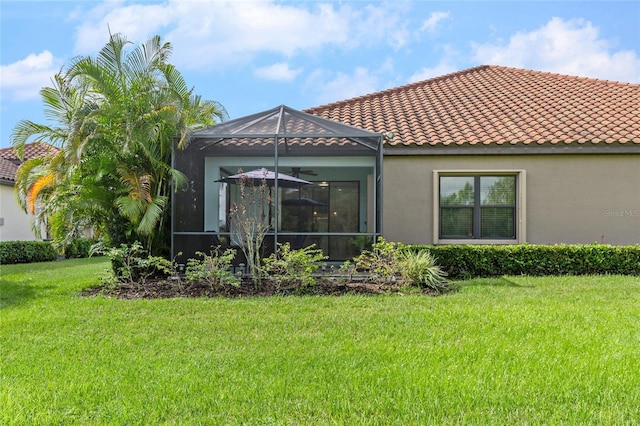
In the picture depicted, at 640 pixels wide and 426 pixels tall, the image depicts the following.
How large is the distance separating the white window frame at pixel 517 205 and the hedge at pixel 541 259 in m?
1.43

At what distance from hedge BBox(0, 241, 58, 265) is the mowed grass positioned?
10.1 meters

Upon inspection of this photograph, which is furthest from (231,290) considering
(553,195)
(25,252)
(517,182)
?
(25,252)

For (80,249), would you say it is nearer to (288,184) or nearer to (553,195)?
(288,184)

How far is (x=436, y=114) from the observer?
13.7 m

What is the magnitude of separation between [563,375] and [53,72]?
1152 cm

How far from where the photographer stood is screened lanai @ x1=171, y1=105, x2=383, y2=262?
9438 millimetres

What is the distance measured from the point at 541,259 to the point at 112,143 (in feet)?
34.3

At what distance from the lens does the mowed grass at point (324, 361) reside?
3316 mm

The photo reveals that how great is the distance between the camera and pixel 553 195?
1148cm

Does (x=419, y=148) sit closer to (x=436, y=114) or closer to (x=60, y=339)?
(x=436, y=114)

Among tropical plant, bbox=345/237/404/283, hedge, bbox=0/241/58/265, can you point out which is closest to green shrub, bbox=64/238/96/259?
hedge, bbox=0/241/58/265

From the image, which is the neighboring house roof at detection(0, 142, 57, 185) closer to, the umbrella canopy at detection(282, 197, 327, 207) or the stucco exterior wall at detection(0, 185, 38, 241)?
the stucco exterior wall at detection(0, 185, 38, 241)

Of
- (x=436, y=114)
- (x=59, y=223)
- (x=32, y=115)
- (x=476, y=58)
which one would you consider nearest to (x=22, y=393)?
(x=59, y=223)

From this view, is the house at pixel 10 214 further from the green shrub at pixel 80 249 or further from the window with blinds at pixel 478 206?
the window with blinds at pixel 478 206
